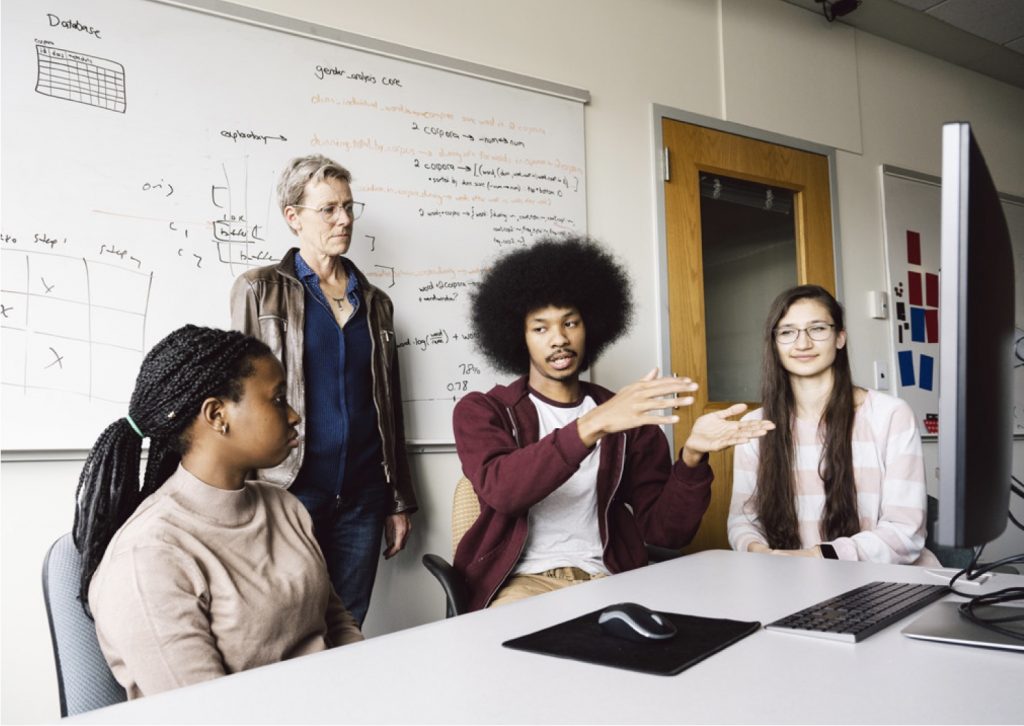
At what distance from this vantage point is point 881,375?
3.81 metres

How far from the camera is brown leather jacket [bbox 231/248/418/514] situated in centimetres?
211

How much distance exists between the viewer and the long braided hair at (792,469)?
196 cm


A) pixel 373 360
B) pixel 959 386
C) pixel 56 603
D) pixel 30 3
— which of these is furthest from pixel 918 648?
pixel 30 3

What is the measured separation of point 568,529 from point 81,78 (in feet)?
5.57

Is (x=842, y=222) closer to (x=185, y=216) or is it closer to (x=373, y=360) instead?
(x=373, y=360)

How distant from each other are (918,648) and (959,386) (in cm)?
36

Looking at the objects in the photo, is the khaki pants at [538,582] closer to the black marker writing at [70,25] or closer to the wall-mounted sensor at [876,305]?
the black marker writing at [70,25]

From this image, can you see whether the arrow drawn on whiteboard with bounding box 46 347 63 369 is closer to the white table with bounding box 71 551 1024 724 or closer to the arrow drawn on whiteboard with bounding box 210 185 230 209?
the arrow drawn on whiteboard with bounding box 210 185 230 209

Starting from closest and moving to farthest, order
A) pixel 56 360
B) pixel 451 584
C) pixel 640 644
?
pixel 640 644 < pixel 451 584 < pixel 56 360

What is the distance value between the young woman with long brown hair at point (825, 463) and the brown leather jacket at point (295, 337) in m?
0.97

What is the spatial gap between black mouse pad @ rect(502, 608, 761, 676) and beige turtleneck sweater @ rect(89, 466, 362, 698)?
45 cm

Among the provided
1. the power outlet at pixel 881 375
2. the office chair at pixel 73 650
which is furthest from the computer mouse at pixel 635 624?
the power outlet at pixel 881 375

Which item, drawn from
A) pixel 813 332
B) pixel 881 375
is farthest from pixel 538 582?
pixel 881 375

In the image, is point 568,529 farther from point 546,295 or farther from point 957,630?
point 957,630
